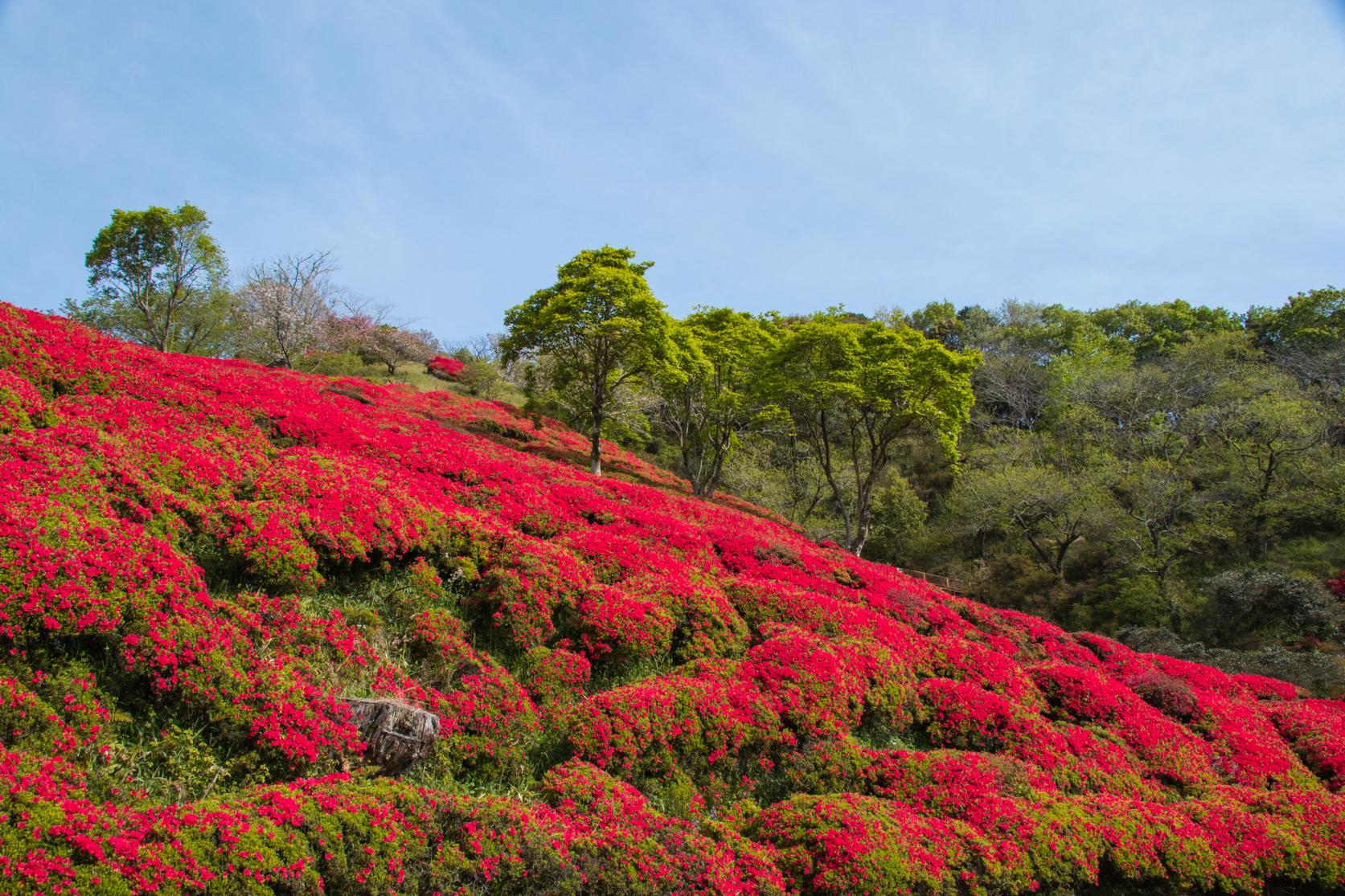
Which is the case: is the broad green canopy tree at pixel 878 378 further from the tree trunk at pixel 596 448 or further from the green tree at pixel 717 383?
the tree trunk at pixel 596 448

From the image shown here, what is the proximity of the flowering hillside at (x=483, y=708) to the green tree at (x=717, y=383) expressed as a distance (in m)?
16.2

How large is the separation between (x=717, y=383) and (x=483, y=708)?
85.5 ft

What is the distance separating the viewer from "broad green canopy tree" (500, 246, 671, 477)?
26.2 meters

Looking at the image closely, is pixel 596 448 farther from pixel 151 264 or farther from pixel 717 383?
pixel 151 264

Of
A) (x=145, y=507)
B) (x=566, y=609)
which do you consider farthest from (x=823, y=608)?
(x=145, y=507)

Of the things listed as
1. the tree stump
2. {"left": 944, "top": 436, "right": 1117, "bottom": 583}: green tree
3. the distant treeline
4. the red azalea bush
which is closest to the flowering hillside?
the tree stump

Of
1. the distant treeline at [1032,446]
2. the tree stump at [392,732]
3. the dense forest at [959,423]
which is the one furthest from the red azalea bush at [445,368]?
the tree stump at [392,732]

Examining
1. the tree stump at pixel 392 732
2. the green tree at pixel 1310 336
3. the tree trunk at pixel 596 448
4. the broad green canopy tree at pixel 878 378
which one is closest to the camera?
the tree stump at pixel 392 732

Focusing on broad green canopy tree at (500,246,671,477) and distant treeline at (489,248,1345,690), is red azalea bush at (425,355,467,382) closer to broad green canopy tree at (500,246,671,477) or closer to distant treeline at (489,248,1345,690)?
distant treeline at (489,248,1345,690)

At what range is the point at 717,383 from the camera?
32656mm

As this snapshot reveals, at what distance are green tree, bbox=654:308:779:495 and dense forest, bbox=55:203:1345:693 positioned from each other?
0.14 m

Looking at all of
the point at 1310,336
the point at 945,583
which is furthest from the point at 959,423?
the point at 1310,336

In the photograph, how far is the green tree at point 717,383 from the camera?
31375mm

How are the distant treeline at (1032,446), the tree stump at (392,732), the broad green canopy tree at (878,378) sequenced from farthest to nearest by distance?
the broad green canopy tree at (878,378)
the distant treeline at (1032,446)
the tree stump at (392,732)
